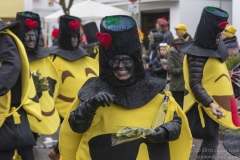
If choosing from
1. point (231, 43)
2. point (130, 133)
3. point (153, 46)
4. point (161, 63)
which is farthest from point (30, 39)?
point (231, 43)

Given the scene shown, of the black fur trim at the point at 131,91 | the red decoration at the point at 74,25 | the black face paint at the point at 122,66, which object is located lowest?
the red decoration at the point at 74,25

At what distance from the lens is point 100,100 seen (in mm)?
3631

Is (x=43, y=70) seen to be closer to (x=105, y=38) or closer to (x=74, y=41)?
(x=74, y=41)

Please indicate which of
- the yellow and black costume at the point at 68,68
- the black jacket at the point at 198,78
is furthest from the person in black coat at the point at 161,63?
the black jacket at the point at 198,78

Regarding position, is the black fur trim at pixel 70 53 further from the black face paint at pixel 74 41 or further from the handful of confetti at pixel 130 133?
the handful of confetti at pixel 130 133

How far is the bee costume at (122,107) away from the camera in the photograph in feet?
12.8

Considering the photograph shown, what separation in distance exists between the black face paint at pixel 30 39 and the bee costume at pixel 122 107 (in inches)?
124

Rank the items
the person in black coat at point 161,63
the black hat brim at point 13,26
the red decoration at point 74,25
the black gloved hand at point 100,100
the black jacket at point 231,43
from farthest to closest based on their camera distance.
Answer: the black jacket at point 231,43 < the person in black coat at point 161,63 < the red decoration at point 74,25 < the black hat brim at point 13,26 < the black gloved hand at point 100,100

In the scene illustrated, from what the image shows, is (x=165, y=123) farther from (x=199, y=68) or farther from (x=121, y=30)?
(x=199, y=68)

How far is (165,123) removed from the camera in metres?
3.86

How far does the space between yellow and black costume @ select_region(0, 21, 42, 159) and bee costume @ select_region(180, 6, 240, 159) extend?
5.74 feet

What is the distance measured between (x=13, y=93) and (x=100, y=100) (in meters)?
1.88

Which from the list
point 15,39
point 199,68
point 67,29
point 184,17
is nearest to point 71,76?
point 67,29


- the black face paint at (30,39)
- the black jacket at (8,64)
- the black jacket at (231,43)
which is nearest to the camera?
the black jacket at (8,64)
